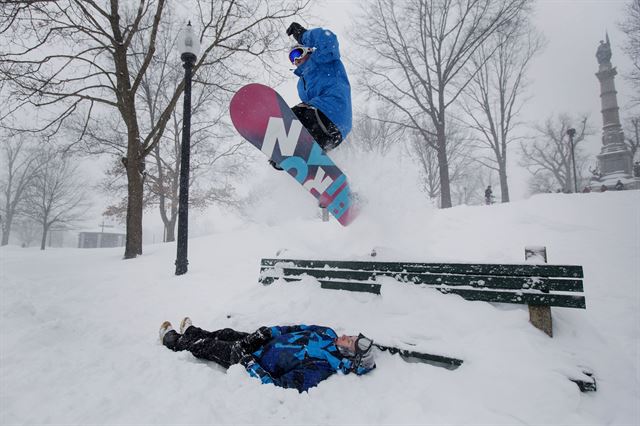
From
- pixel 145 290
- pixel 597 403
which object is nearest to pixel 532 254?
pixel 597 403

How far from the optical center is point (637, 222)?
273 inches

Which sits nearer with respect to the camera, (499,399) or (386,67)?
(499,399)

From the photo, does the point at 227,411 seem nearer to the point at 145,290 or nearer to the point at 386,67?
the point at 145,290

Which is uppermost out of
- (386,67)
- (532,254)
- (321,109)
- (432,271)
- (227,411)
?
(386,67)

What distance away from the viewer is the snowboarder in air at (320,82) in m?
3.99

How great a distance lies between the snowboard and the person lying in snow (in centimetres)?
227

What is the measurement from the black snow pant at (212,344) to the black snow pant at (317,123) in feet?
9.00

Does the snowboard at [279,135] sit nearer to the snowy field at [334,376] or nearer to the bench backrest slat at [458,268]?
the snowy field at [334,376]

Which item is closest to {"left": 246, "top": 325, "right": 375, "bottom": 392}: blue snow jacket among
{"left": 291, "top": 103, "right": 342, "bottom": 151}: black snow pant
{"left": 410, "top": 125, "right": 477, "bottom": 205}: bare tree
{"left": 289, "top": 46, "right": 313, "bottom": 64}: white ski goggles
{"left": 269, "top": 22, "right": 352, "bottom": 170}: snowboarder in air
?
{"left": 269, "top": 22, "right": 352, "bottom": 170}: snowboarder in air

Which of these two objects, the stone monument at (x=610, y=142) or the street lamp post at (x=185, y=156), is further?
the stone monument at (x=610, y=142)

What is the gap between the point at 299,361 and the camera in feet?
7.25

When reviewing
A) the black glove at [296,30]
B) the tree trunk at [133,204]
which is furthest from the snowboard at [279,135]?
the tree trunk at [133,204]

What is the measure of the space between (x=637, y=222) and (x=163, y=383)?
A: 9748mm

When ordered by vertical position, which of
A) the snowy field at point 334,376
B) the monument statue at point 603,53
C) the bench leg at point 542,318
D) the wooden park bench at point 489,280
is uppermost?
the monument statue at point 603,53
